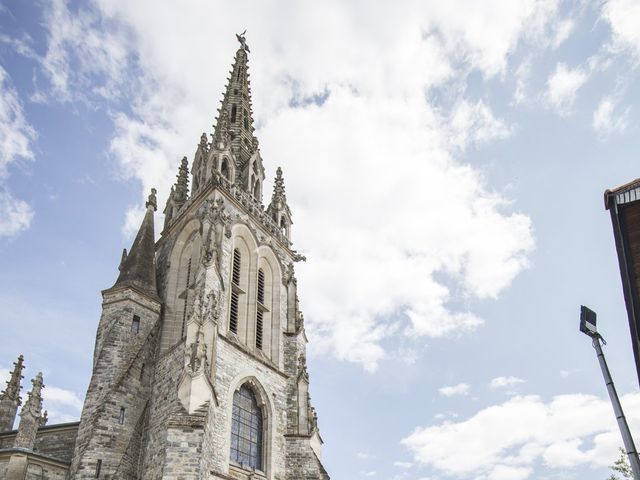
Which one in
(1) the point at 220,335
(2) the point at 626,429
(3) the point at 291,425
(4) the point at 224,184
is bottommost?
(2) the point at 626,429

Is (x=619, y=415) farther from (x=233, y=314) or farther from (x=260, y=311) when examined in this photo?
(x=260, y=311)

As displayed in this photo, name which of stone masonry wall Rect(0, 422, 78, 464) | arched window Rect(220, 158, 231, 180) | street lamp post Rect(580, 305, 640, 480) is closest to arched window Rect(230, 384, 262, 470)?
stone masonry wall Rect(0, 422, 78, 464)

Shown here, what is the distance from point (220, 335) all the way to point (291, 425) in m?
4.25

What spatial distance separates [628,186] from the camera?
35.6 ft

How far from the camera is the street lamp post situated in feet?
26.4

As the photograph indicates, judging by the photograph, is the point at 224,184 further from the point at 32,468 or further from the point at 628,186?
the point at 628,186

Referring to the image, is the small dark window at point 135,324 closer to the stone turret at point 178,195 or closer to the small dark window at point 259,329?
the small dark window at point 259,329

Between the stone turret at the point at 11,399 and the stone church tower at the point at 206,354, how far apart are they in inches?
160

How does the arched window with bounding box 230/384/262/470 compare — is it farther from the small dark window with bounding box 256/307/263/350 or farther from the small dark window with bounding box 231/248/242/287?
the small dark window with bounding box 231/248/242/287

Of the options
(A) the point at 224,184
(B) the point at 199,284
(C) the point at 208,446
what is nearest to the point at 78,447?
(C) the point at 208,446

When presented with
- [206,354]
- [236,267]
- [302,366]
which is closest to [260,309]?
[236,267]

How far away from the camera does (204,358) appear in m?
16.6

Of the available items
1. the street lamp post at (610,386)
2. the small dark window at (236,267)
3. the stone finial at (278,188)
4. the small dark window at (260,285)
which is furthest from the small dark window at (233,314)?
the street lamp post at (610,386)

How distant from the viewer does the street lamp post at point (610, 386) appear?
8.05 metres
